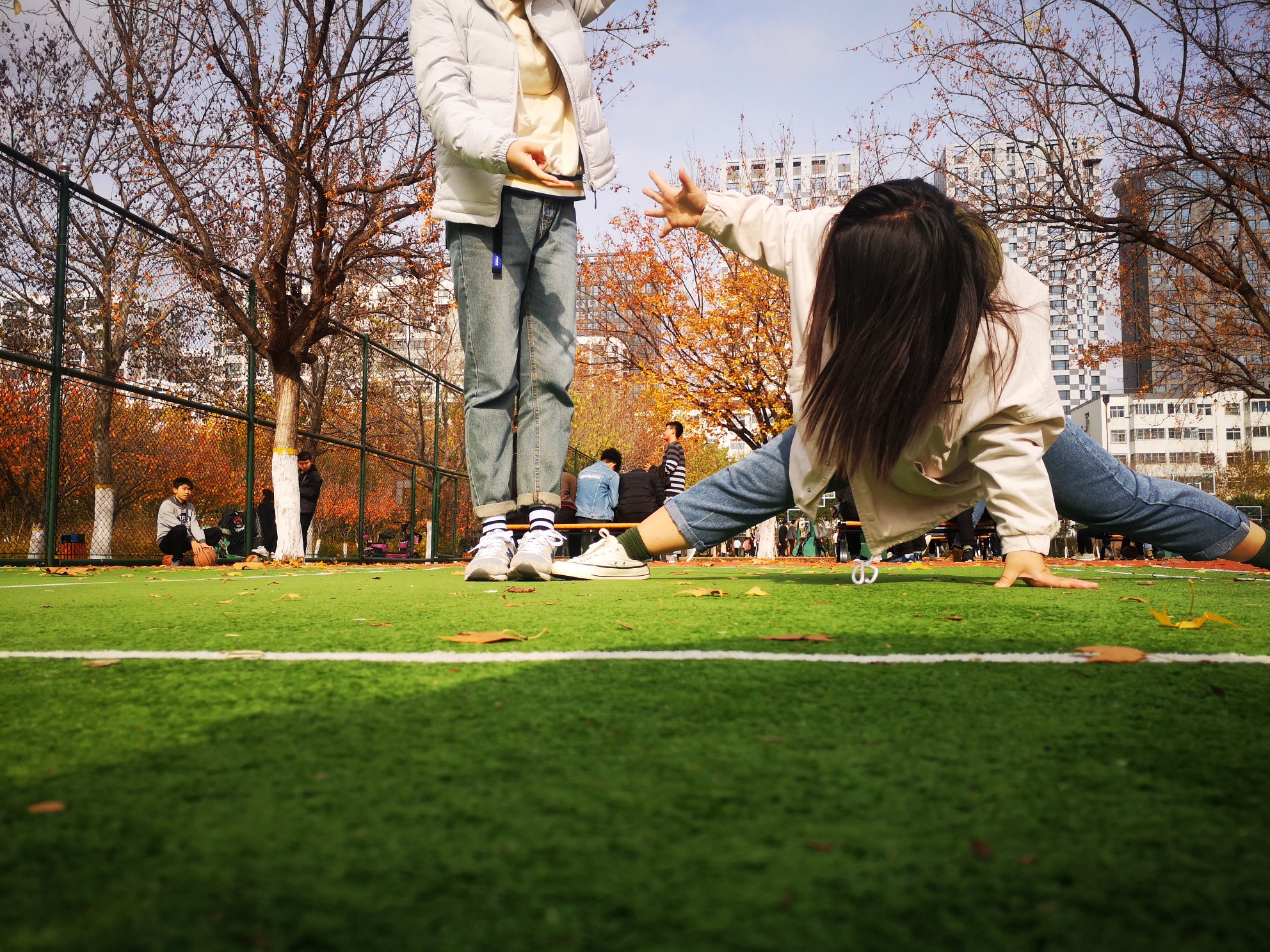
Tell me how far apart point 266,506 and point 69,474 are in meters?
6.47

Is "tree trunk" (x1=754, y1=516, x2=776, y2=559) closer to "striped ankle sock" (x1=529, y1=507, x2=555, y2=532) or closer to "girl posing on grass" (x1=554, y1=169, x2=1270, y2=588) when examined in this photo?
"striped ankle sock" (x1=529, y1=507, x2=555, y2=532)

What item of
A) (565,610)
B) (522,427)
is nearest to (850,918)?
(565,610)

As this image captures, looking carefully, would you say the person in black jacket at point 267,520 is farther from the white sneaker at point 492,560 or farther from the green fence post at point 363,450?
the white sneaker at point 492,560

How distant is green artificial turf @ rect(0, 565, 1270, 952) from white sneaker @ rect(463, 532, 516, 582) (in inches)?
84.2

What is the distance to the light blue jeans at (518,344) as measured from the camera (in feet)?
13.0

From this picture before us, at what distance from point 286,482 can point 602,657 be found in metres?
10.7

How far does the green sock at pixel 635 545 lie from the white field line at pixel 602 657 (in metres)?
2.06

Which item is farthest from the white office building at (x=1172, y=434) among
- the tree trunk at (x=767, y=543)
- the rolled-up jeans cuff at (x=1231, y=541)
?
the rolled-up jeans cuff at (x=1231, y=541)

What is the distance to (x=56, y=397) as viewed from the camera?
747 centimetres

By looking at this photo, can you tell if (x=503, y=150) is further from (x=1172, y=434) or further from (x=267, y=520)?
(x=1172, y=434)

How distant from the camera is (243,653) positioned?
5.82 ft

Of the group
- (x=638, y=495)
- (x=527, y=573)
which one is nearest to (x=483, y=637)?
(x=527, y=573)

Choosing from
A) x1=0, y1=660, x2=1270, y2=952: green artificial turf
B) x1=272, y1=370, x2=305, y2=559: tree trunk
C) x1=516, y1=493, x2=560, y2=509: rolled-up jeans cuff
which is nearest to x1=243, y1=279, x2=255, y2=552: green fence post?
x1=272, y1=370, x2=305, y2=559: tree trunk

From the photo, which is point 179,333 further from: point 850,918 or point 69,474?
point 850,918
